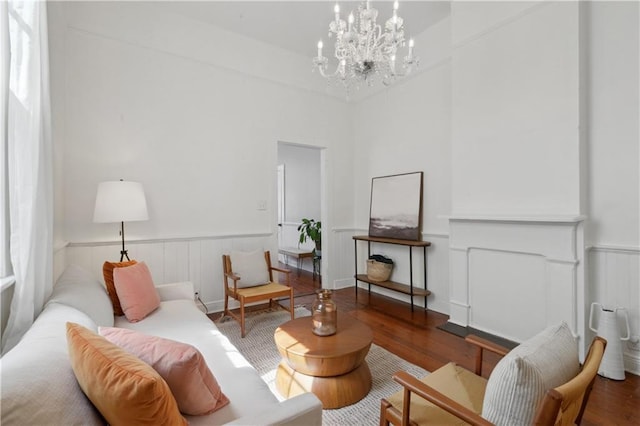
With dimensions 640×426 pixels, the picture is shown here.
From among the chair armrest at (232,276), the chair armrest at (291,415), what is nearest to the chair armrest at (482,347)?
the chair armrest at (291,415)

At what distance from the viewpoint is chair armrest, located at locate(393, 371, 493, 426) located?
101cm

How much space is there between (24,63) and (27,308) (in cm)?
118

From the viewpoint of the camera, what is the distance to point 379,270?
4.11 metres

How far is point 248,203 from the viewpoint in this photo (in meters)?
3.95

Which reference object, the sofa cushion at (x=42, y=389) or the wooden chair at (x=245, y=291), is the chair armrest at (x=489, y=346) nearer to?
the sofa cushion at (x=42, y=389)

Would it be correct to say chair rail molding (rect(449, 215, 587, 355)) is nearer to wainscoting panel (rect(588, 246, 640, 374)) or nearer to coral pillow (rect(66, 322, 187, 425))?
wainscoting panel (rect(588, 246, 640, 374))

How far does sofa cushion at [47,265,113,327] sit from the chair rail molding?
10.2 ft

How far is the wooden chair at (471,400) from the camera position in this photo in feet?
2.85

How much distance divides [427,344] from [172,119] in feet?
11.7

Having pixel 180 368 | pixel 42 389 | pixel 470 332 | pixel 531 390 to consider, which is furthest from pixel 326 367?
pixel 470 332

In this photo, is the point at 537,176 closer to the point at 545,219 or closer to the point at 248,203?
the point at 545,219

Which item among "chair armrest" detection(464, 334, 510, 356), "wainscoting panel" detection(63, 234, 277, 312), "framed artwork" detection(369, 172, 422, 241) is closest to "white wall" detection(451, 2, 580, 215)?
"framed artwork" detection(369, 172, 422, 241)

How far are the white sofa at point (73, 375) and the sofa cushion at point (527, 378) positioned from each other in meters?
0.62

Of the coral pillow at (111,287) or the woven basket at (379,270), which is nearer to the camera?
the coral pillow at (111,287)
